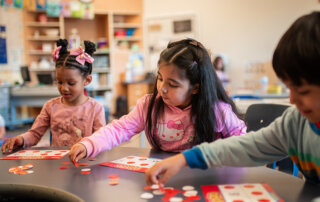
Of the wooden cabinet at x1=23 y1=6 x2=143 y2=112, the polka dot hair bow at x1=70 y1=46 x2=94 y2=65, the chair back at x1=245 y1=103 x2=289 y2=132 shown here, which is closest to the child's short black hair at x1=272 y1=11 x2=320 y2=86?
the chair back at x1=245 y1=103 x2=289 y2=132

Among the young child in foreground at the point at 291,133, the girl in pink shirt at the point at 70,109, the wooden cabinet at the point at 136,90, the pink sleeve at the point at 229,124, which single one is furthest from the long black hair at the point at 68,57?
the wooden cabinet at the point at 136,90

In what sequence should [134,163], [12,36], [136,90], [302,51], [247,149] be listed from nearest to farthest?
[302,51], [247,149], [134,163], [12,36], [136,90]

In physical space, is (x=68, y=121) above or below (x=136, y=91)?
above

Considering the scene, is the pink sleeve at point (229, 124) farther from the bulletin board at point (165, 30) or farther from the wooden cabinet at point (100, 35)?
the wooden cabinet at point (100, 35)

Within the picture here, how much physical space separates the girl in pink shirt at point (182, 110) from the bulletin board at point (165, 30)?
17.7 feet

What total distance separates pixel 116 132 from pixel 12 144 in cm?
46

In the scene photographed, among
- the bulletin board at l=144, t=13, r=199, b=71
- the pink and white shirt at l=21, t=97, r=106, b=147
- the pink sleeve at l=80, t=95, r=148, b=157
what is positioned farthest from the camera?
the bulletin board at l=144, t=13, r=199, b=71

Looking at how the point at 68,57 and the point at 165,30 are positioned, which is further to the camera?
the point at 165,30

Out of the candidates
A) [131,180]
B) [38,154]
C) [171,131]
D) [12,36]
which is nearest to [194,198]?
[131,180]

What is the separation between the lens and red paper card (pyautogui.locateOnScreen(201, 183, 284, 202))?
0.75m

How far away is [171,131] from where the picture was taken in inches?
53.6

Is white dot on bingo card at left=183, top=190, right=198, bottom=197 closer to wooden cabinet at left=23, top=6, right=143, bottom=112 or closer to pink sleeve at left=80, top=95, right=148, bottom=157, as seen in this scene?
pink sleeve at left=80, top=95, right=148, bottom=157

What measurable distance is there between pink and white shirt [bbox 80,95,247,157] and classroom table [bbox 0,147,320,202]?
247mm

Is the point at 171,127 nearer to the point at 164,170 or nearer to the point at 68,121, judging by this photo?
the point at 164,170
